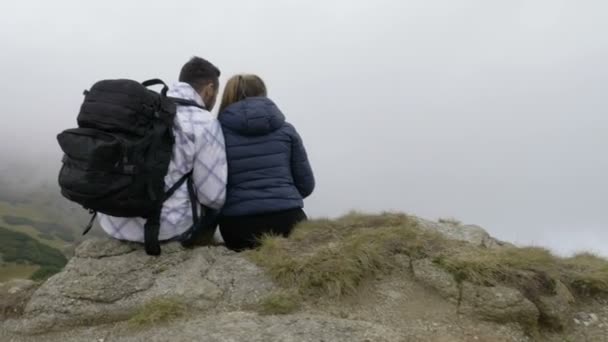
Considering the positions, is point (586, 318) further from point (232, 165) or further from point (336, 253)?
point (232, 165)

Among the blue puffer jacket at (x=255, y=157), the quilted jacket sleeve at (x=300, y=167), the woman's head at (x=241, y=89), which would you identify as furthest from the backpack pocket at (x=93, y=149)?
the quilted jacket sleeve at (x=300, y=167)

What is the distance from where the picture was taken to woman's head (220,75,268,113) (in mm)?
8797

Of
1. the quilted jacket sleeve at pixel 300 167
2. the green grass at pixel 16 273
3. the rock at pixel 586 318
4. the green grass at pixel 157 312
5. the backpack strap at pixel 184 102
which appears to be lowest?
the green grass at pixel 16 273

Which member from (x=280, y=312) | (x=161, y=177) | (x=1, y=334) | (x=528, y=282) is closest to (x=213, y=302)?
(x=280, y=312)

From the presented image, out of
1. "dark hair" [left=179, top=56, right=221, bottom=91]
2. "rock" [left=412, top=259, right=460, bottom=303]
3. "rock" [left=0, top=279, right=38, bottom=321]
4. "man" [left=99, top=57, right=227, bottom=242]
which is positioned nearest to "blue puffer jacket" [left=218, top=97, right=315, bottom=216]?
"man" [left=99, top=57, right=227, bottom=242]

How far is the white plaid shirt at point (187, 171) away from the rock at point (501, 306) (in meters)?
3.73

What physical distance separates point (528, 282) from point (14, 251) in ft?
334

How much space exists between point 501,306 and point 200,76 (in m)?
5.31

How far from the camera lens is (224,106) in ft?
29.2

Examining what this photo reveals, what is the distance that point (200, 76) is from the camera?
328 inches

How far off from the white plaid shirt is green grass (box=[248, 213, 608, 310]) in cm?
119

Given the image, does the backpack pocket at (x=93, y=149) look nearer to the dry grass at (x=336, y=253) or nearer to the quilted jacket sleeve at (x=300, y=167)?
the dry grass at (x=336, y=253)

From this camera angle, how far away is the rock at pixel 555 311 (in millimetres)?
7219

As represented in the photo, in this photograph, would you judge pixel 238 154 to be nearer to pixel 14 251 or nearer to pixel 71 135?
pixel 71 135
